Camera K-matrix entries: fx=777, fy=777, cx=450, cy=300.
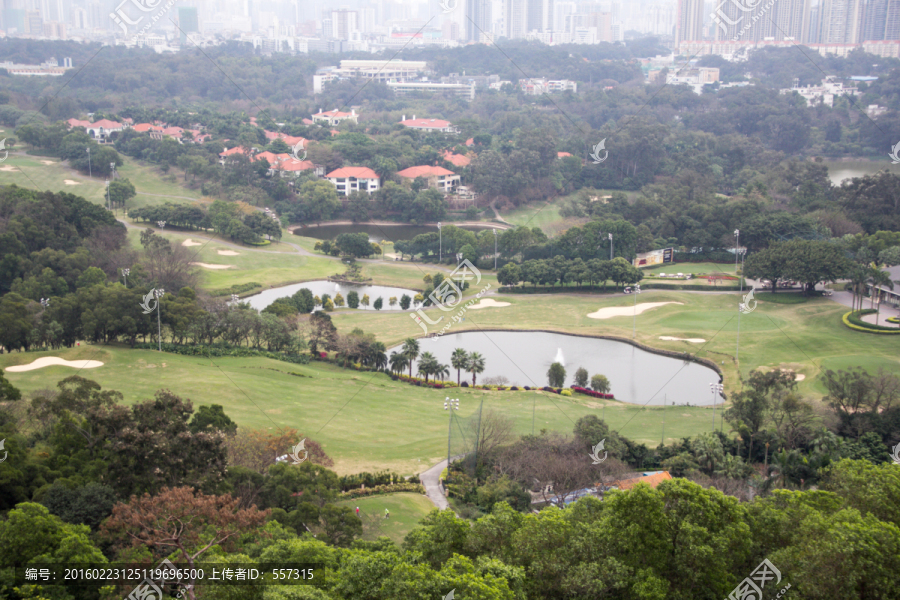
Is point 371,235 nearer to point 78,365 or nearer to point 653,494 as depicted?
point 78,365

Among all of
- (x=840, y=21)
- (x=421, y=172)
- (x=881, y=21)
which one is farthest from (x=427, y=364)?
(x=881, y=21)

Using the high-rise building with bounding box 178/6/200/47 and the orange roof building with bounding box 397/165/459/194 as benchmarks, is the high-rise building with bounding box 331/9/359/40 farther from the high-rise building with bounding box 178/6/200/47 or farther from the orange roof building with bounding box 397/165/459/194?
the orange roof building with bounding box 397/165/459/194

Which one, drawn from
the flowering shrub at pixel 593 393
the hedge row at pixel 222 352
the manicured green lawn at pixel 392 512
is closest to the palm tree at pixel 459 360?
the flowering shrub at pixel 593 393

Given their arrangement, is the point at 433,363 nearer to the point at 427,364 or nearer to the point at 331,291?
the point at 427,364

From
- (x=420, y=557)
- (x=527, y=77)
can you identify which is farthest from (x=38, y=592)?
(x=527, y=77)

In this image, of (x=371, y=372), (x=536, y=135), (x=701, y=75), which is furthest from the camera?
(x=701, y=75)

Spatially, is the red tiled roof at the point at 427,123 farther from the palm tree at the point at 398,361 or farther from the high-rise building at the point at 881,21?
the high-rise building at the point at 881,21

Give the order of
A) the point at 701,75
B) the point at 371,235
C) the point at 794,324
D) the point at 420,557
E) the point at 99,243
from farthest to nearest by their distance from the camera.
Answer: the point at 701,75 < the point at 371,235 < the point at 99,243 < the point at 794,324 < the point at 420,557
